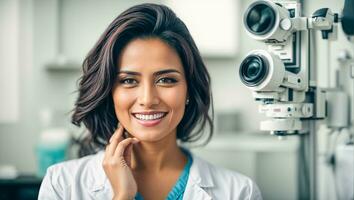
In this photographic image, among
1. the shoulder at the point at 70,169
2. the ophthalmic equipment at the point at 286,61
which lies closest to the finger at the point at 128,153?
the shoulder at the point at 70,169

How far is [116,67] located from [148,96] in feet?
0.41

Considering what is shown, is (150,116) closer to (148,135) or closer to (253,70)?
(148,135)

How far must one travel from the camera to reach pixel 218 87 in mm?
3018

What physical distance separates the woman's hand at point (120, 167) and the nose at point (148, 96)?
12 centimetres

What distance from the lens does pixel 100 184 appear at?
4.10 feet

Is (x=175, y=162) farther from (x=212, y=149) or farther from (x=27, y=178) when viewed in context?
(x=212, y=149)

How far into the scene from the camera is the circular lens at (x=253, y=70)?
1.09 metres

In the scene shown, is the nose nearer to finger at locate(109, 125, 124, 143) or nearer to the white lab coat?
finger at locate(109, 125, 124, 143)

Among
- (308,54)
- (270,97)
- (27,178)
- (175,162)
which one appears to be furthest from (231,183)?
(27,178)

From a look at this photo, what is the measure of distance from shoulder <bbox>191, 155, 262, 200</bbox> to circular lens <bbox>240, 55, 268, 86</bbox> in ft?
1.01

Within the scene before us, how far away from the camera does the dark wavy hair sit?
1216 mm

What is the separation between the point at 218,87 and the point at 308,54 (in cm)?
182

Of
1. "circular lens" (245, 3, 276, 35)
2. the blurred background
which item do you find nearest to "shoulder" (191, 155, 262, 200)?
"circular lens" (245, 3, 276, 35)

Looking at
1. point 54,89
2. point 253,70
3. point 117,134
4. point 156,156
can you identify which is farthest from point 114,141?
point 54,89
